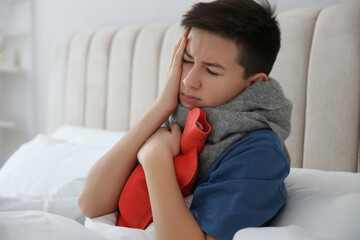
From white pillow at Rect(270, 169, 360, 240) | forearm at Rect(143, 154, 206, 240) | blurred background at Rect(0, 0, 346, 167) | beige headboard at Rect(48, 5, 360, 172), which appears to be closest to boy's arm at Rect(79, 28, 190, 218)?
forearm at Rect(143, 154, 206, 240)

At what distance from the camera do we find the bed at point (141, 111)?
0.74m

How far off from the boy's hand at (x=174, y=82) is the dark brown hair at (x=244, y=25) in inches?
2.1

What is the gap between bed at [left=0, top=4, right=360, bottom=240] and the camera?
0.74 metres

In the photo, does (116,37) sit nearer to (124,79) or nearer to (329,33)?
(124,79)

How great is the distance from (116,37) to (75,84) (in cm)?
37

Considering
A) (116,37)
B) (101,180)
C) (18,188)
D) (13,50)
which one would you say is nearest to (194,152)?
(101,180)

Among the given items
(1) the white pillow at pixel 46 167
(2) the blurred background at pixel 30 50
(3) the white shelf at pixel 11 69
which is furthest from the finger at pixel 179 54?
(3) the white shelf at pixel 11 69

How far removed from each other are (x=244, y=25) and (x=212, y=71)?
13cm

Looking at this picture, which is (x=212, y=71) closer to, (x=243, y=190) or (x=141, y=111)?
(x=243, y=190)

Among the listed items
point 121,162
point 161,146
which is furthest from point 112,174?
point 161,146

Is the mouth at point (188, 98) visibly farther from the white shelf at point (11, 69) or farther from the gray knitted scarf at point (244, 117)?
the white shelf at point (11, 69)

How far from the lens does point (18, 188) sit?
1.38 meters

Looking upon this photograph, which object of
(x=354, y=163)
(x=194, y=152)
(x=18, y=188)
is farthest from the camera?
(x=18, y=188)

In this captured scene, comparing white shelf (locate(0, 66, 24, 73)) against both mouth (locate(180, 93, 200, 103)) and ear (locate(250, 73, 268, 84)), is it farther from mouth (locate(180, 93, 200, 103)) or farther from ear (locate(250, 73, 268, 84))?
ear (locate(250, 73, 268, 84))
